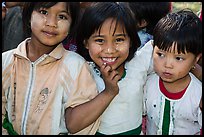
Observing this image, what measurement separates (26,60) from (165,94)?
28.8 inches

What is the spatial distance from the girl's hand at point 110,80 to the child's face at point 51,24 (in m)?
0.27

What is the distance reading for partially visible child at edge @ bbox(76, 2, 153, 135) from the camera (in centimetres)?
192

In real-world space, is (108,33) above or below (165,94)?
above

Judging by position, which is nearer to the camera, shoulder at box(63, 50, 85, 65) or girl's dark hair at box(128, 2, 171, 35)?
shoulder at box(63, 50, 85, 65)

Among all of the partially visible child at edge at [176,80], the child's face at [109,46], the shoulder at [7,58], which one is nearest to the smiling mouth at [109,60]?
the child's face at [109,46]

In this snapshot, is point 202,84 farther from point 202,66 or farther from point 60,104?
point 60,104

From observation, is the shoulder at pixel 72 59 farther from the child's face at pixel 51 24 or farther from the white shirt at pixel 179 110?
the white shirt at pixel 179 110

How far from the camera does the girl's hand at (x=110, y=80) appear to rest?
1.83 metres

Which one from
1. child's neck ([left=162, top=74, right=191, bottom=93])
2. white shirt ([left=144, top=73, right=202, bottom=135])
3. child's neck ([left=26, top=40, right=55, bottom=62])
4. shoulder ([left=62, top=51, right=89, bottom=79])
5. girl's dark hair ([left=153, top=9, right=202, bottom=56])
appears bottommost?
white shirt ([left=144, top=73, right=202, bottom=135])

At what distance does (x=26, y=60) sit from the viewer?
1.90 m

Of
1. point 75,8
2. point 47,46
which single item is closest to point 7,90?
point 47,46

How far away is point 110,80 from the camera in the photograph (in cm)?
183

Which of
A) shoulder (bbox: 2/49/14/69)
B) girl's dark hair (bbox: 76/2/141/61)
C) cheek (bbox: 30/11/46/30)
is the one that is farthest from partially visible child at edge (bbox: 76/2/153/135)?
shoulder (bbox: 2/49/14/69)

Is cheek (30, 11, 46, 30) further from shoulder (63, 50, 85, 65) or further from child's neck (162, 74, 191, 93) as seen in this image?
child's neck (162, 74, 191, 93)
